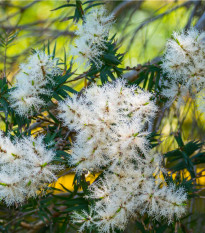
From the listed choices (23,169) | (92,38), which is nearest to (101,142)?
(23,169)

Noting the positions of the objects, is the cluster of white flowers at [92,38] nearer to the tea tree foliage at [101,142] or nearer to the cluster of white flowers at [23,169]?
the tea tree foliage at [101,142]

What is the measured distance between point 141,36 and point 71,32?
0.36 m

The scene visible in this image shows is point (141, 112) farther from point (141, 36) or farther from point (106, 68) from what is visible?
point (141, 36)

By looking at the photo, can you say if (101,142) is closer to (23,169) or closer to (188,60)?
(23,169)

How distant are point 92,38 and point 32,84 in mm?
213

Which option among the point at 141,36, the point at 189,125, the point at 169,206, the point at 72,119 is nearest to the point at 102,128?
the point at 72,119

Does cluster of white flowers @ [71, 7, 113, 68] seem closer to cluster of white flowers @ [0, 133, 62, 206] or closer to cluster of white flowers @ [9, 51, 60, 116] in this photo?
cluster of white flowers @ [9, 51, 60, 116]

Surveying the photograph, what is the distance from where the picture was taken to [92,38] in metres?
0.96

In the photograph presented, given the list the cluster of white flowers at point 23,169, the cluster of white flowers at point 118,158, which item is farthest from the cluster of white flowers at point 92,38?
the cluster of white flowers at point 23,169

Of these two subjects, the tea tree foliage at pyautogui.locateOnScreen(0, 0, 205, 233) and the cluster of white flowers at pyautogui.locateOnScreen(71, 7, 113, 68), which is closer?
the tea tree foliage at pyautogui.locateOnScreen(0, 0, 205, 233)

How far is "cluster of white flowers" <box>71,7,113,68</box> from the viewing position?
3.16 ft

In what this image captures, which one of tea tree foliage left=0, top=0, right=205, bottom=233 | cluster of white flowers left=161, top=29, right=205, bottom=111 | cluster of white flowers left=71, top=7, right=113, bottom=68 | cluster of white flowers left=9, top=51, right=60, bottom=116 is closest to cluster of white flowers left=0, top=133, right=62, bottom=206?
tea tree foliage left=0, top=0, right=205, bottom=233

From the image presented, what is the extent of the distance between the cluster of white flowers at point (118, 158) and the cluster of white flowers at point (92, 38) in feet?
0.55

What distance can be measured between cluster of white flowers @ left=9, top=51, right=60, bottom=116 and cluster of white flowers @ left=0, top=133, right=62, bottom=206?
0.14 meters
